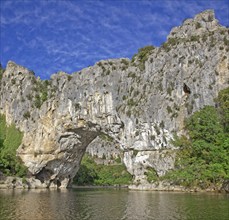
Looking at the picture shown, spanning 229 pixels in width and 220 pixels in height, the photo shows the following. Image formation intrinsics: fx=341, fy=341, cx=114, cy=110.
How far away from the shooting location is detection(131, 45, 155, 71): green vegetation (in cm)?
5478

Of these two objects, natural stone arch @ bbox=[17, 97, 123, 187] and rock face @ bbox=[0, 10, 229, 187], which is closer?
rock face @ bbox=[0, 10, 229, 187]

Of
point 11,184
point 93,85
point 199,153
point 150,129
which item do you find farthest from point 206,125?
point 11,184

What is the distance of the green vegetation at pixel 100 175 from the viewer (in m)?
91.5

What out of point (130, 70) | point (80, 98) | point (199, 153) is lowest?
point (199, 153)

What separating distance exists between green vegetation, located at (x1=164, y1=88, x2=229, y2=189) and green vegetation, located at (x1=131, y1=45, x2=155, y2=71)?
12.9m

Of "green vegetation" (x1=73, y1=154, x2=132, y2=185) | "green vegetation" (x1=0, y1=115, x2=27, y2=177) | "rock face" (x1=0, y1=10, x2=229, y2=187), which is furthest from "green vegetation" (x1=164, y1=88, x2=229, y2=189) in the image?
"green vegetation" (x1=73, y1=154, x2=132, y2=185)

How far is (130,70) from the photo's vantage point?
54.9 m

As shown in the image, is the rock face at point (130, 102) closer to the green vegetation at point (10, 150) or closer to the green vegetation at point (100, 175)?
the green vegetation at point (10, 150)

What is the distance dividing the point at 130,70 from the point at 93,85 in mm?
6438

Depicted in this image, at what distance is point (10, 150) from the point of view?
6094 cm

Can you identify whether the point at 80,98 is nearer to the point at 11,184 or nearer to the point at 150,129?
the point at 150,129

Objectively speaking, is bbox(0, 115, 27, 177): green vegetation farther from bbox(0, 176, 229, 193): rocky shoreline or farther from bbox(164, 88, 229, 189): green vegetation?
bbox(164, 88, 229, 189): green vegetation

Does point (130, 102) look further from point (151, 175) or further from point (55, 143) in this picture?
point (55, 143)

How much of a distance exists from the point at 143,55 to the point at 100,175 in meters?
51.4
